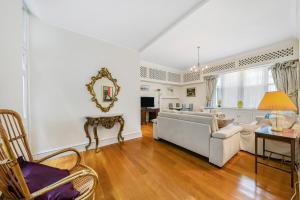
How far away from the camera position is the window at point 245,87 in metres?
4.30

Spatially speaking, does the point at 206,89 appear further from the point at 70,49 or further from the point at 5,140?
the point at 5,140

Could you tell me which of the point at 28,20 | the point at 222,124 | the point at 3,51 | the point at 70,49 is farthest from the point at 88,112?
the point at 222,124

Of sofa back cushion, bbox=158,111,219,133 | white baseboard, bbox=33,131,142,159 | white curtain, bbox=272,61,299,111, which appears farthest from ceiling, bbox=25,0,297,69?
white baseboard, bbox=33,131,142,159

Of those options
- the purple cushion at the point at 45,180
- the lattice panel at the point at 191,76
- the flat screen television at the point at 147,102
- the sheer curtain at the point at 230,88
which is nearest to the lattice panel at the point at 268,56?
the sheer curtain at the point at 230,88

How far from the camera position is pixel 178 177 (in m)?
1.80

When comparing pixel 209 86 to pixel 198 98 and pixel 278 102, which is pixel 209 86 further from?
pixel 278 102

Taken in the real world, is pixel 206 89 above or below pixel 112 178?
above

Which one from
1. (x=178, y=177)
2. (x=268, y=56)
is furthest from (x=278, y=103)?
(x=268, y=56)

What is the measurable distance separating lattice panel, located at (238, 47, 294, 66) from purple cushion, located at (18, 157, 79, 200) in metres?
5.73

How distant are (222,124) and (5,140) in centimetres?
300

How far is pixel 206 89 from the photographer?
580 cm

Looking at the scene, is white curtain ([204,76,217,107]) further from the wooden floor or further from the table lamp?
the table lamp

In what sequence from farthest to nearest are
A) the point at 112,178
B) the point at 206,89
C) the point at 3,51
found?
the point at 206,89 < the point at 112,178 < the point at 3,51

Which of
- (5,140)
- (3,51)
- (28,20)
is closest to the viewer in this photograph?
(5,140)
